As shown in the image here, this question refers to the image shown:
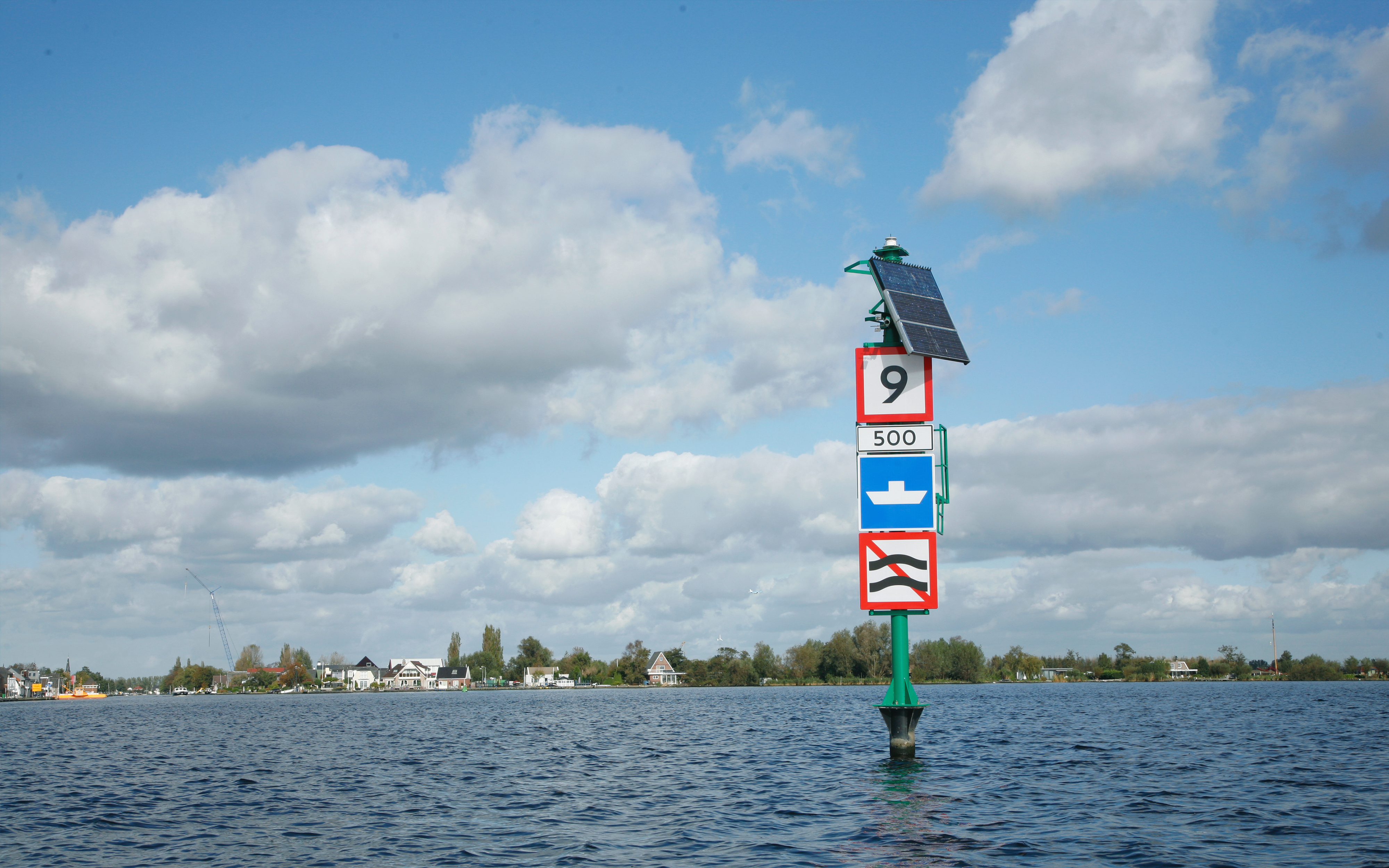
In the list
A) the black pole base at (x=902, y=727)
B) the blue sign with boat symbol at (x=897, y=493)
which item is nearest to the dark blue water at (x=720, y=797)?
the black pole base at (x=902, y=727)

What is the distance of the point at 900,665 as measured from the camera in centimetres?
3553

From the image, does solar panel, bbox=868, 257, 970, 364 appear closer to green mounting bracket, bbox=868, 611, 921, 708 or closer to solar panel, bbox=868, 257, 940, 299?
solar panel, bbox=868, 257, 940, 299

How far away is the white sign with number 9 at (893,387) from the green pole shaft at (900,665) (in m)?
7.62

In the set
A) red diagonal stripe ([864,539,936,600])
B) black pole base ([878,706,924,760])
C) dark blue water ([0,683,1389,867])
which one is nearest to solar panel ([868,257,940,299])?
red diagonal stripe ([864,539,936,600])

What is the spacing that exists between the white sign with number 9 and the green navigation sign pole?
26 mm

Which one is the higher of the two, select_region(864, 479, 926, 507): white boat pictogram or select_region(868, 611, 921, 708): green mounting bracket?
select_region(864, 479, 926, 507): white boat pictogram

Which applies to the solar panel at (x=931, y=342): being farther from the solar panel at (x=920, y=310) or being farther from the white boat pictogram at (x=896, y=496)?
the white boat pictogram at (x=896, y=496)

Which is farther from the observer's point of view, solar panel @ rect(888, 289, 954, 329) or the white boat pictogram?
solar panel @ rect(888, 289, 954, 329)

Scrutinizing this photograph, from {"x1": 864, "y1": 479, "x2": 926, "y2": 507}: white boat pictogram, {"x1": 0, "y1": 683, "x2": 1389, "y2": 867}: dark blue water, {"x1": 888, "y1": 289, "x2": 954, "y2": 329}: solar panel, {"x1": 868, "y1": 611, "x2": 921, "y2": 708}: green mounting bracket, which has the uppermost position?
{"x1": 888, "y1": 289, "x2": 954, "y2": 329}: solar panel

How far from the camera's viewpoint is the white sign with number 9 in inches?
1389

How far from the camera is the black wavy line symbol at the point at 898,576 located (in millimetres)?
34781

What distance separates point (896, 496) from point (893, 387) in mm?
4132

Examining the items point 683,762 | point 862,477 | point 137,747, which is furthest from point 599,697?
point 862,477

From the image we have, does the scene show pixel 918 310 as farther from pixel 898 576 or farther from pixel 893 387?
pixel 898 576
